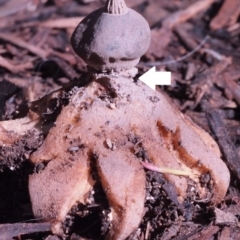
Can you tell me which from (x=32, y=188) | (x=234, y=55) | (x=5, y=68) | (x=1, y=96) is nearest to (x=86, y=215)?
(x=32, y=188)

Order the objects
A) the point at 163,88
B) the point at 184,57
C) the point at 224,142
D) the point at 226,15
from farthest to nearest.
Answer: the point at 226,15, the point at 184,57, the point at 163,88, the point at 224,142

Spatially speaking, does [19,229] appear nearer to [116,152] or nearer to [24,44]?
[116,152]

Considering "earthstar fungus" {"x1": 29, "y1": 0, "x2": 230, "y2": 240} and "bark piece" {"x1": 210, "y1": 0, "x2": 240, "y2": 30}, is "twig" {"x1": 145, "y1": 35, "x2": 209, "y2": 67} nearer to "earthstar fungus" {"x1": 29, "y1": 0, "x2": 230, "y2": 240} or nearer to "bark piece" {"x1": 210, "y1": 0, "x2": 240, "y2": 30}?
"bark piece" {"x1": 210, "y1": 0, "x2": 240, "y2": 30}

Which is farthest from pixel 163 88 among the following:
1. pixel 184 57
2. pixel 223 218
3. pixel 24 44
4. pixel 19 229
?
pixel 19 229

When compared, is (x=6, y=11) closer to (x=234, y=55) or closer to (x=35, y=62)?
(x=35, y=62)

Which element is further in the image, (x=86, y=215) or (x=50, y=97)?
(x=50, y=97)
